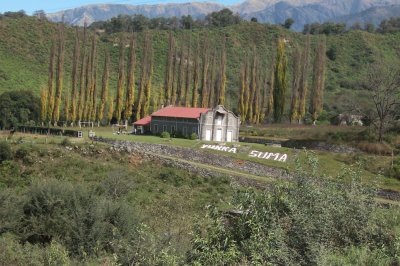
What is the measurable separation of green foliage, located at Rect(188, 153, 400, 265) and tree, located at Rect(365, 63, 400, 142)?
117 feet

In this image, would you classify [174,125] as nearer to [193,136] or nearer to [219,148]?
[193,136]

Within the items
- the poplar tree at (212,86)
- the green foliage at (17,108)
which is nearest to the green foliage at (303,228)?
the green foliage at (17,108)

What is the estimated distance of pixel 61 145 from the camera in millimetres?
42312

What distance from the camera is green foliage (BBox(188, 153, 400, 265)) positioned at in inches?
469

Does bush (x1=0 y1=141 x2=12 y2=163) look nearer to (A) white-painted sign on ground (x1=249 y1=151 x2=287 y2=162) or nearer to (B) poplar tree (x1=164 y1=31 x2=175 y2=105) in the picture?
(A) white-painted sign on ground (x1=249 y1=151 x2=287 y2=162)

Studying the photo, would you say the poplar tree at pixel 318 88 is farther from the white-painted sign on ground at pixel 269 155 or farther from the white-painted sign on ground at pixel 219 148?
the white-painted sign on ground at pixel 269 155

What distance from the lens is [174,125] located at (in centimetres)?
5706

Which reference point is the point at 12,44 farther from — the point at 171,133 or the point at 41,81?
the point at 171,133

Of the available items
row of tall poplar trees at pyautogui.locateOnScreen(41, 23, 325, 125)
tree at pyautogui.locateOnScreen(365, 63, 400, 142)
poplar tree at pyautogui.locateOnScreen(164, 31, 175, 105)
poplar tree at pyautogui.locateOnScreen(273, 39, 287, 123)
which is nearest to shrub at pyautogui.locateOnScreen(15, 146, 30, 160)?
row of tall poplar trees at pyautogui.locateOnScreen(41, 23, 325, 125)

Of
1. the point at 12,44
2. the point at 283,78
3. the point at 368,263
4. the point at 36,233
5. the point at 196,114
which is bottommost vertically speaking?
the point at 36,233

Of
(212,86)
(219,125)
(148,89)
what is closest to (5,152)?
(219,125)

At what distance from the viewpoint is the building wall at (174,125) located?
55469 mm

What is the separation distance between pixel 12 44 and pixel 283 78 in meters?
53.5

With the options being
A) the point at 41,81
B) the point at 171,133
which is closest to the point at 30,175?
the point at 171,133
